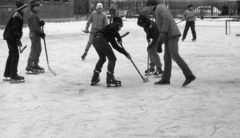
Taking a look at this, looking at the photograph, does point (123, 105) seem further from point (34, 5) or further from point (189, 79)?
point (34, 5)

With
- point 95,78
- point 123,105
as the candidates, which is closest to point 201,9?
point 95,78

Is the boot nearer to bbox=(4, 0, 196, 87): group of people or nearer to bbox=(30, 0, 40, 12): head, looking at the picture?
bbox=(4, 0, 196, 87): group of people

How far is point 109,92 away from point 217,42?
422 inches

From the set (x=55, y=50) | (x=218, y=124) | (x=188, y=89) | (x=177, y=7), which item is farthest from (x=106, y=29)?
(x=177, y=7)

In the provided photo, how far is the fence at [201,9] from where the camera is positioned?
41044 mm

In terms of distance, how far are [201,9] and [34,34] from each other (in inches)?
1202

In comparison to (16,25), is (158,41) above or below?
below

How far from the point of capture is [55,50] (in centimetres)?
1656

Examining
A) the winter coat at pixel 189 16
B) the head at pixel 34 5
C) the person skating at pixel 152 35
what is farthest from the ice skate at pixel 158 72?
the winter coat at pixel 189 16

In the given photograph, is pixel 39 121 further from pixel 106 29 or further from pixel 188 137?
pixel 106 29

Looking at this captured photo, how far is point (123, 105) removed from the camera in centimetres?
780

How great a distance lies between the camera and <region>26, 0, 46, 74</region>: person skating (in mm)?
11242

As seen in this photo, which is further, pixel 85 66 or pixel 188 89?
pixel 85 66

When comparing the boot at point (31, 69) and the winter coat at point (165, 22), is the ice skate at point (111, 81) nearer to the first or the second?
the winter coat at point (165, 22)
